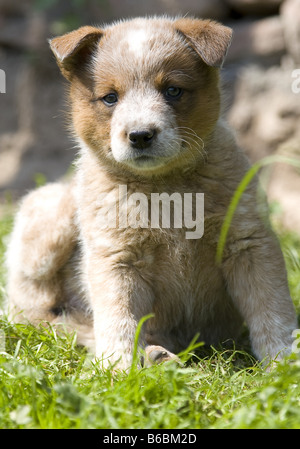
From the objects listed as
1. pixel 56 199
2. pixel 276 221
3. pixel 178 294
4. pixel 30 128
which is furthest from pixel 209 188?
pixel 30 128

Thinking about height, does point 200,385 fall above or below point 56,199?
below

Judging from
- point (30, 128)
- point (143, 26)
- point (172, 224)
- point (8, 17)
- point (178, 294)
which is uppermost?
point (8, 17)

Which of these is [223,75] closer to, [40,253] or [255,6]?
[255,6]

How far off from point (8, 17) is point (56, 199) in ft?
15.5

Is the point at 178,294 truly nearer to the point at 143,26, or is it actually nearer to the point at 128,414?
the point at 128,414

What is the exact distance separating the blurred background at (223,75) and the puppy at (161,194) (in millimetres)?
2192

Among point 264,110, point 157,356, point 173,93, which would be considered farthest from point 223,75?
point 157,356

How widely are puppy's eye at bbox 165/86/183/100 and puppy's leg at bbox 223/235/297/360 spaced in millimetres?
868

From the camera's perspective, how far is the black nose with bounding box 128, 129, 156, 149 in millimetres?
3301

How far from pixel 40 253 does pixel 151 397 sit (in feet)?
5.29

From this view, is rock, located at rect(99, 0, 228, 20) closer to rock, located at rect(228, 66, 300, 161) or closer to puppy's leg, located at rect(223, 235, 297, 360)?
rock, located at rect(228, 66, 300, 161)

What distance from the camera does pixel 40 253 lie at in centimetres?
420

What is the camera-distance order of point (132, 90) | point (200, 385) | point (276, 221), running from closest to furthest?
point (200, 385), point (132, 90), point (276, 221)

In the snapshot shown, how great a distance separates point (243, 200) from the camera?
368cm
